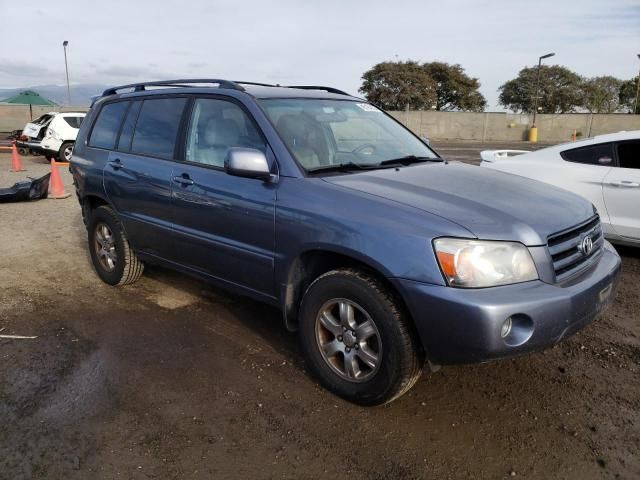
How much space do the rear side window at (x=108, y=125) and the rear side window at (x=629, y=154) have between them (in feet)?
16.3

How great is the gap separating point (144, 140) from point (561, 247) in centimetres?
326

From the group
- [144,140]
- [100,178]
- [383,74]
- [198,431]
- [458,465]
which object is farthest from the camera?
[383,74]

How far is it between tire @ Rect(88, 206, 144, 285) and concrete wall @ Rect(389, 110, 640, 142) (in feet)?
116

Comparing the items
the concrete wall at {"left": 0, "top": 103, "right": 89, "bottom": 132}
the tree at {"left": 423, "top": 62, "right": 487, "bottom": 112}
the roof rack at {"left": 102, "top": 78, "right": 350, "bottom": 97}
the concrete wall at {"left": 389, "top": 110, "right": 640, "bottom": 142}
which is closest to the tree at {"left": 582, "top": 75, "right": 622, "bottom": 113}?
the tree at {"left": 423, "top": 62, "right": 487, "bottom": 112}

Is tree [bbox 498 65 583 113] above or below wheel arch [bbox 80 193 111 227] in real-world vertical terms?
above

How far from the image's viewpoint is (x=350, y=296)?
9.68ft

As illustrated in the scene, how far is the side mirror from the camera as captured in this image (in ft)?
10.7

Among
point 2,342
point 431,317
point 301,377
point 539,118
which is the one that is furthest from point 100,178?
point 539,118

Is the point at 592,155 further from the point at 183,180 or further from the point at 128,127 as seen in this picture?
the point at 128,127

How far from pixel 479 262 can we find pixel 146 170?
2.80 m

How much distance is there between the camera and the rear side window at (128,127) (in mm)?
4699

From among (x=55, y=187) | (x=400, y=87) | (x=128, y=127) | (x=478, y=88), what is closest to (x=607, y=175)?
(x=128, y=127)

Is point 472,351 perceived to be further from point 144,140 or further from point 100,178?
point 100,178

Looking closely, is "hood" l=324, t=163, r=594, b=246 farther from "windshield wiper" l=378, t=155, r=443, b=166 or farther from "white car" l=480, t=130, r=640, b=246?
"white car" l=480, t=130, r=640, b=246
